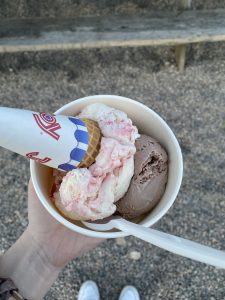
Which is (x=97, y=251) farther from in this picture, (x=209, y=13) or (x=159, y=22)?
(x=209, y=13)

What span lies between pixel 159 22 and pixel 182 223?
96 centimetres

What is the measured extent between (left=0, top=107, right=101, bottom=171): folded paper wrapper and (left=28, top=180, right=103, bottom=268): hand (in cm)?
35

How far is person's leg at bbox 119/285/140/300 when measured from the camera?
195 centimetres

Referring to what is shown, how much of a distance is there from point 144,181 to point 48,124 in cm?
31

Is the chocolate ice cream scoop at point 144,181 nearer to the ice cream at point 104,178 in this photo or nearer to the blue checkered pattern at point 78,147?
→ the ice cream at point 104,178

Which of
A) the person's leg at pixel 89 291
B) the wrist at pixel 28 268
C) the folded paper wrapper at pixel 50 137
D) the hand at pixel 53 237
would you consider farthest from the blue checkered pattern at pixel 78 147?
the person's leg at pixel 89 291

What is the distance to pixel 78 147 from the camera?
3.45ft

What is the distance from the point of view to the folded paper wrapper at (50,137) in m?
0.93

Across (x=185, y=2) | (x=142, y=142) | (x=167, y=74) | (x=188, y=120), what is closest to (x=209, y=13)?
(x=185, y=2)

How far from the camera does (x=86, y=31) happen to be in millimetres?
2148

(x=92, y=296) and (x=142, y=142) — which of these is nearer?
(x=142, y=142)

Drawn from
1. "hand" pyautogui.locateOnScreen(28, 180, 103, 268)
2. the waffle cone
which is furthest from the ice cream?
"hand" pyautogui.locateOnScreen(28, 180, 103, 268)

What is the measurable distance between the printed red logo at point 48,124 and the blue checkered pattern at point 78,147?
5 cm

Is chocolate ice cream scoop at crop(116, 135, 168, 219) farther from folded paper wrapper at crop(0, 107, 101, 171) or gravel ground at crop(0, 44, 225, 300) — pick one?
gravel ground at crop(0, 44, 225, 300)
